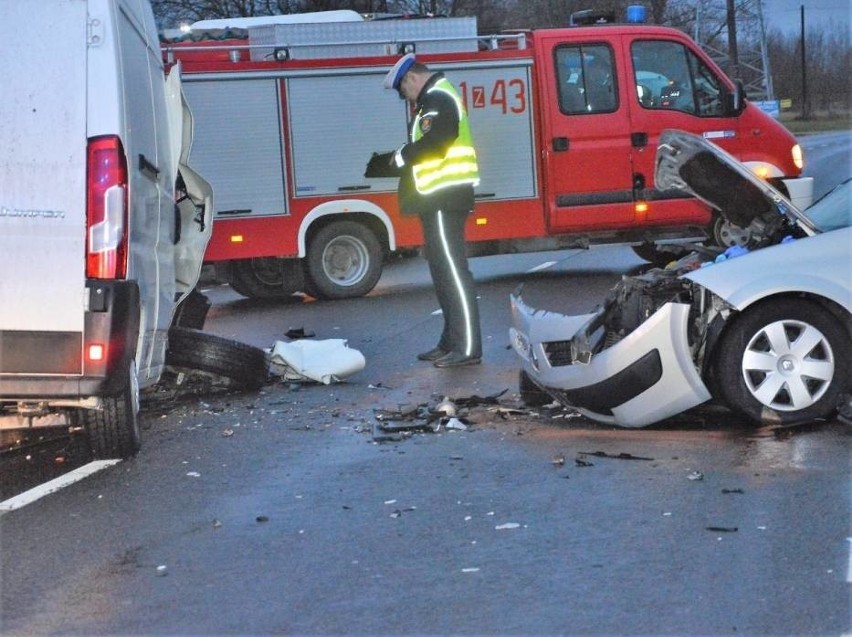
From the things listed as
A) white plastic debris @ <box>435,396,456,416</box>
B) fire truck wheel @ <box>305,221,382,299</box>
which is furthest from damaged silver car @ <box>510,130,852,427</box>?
fire truck wheel @ <box>305,221,382,299</box>

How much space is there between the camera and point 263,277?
572 inches

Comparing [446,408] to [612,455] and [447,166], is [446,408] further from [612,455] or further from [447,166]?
[447,166]

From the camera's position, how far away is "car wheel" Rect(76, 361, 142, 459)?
20.9 feet

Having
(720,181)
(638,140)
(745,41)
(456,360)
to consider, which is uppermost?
(745,41)

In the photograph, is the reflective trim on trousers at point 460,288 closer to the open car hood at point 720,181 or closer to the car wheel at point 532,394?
the car wheel at point 532,394

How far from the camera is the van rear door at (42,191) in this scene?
573 cm

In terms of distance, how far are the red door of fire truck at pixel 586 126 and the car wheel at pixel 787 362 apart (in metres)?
7.51

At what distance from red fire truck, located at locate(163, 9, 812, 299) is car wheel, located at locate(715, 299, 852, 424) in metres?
7.52

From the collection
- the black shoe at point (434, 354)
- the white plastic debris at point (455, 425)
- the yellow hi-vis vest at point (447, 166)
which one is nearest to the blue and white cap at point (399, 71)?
the yellow hi-vis vest at point (447, 166)

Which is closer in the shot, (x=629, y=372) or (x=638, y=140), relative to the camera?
(x=629, y=372)

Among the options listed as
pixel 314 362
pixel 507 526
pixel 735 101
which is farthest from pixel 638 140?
pixel 507 526

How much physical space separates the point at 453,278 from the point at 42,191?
416 centimetres

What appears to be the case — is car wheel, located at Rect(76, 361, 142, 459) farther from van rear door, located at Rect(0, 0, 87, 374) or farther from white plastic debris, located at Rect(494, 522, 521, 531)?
white plastic debris, located at Rect(494, 522, 521, 531)

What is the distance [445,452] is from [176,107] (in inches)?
116
